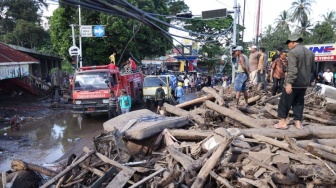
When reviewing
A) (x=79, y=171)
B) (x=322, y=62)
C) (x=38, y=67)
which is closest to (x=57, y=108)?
(x=38, y=67)

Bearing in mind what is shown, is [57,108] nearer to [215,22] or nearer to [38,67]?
[38,67]

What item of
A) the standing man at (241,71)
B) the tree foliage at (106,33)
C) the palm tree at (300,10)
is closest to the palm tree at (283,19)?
the palm tree at (300,10)

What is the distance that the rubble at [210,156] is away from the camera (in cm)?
391

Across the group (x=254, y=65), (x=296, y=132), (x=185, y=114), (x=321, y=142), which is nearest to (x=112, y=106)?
(x=185, y=114)

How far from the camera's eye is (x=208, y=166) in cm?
408

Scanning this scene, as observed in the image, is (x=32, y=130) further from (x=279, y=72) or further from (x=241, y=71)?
(x=279, y=72)

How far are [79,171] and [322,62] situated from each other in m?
27.4

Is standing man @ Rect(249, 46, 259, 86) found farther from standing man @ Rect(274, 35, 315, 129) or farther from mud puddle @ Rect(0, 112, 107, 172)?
mud puddle @ Rect(0, 112, 107, 172)

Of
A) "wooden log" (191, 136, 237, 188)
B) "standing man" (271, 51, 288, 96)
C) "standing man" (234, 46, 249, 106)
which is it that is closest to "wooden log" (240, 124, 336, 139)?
"wooden log" (191, 136, 237, 188)

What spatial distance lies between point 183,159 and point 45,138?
26.9 ft

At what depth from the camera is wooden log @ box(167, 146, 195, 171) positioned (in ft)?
14.0

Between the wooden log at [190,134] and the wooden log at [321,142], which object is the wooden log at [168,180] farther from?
the wooden log at [321,142]

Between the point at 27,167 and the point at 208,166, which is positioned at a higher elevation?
the point at 208,166

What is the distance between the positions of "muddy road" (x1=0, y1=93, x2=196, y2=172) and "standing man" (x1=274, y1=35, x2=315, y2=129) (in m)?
6.14
